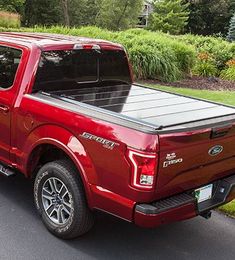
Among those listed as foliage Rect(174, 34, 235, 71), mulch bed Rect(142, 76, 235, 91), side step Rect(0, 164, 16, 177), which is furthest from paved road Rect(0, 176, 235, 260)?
foliage Rect(174, 34, 235, 71)

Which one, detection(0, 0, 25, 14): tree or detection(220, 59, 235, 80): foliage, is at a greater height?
detection(220, 59, 235, 80): foliage

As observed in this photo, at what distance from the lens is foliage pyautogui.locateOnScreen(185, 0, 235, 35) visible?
153ft

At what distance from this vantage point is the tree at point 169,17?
4166 centimetres

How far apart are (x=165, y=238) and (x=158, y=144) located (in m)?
1.35

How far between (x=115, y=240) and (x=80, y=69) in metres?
1.86

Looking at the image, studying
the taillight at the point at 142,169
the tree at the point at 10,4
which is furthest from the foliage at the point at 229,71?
the tree at the point at 10,4

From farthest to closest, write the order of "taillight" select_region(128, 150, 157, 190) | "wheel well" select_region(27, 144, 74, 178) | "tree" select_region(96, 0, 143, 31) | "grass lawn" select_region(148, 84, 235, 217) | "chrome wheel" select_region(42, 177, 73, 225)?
1. "tree" select_region(96, 0, 143, 31)
2. "grass lawn" select_region(148, 84, 235, 217)
3. "wheel well" select_region(27, 144, 74, 178)
4. "chrome wheel" select_region(42, 177, 73, 225)
5. "taillight" select_region(128, 150, 157, 190)

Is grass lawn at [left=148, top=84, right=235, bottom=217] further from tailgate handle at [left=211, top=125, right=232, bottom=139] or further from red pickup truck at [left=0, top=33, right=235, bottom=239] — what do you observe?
tailgate handle at [left=211, top=125, right=232, bottom=139]

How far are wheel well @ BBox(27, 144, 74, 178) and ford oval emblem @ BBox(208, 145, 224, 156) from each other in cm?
133

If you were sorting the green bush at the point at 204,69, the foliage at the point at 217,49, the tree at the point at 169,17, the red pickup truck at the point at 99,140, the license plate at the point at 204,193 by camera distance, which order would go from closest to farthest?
the red pickup truck at the point at 99,140, the license plate at the point at 204,193, the green bush at the point at 204,69, the foliage at the point at 217,49, the tree at the point at 169,17

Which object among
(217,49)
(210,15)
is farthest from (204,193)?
(210,15)

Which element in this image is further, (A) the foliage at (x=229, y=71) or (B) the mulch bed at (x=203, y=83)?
(A) the foliage at (x=229, y=71)

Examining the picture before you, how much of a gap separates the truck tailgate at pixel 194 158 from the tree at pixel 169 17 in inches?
1500

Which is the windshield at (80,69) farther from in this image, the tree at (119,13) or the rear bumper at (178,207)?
the tree at (119,13)
